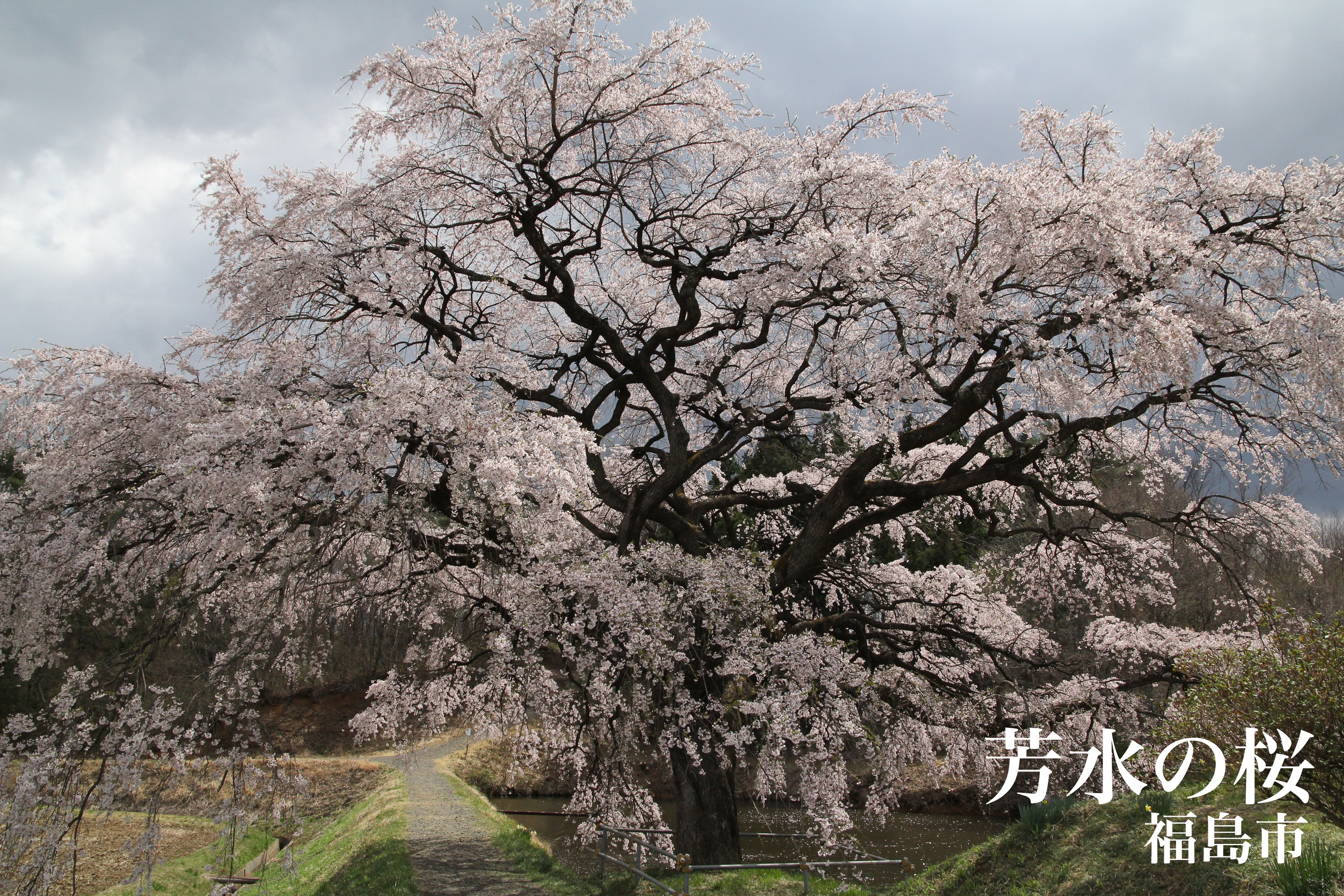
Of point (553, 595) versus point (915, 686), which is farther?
point (915, 686)

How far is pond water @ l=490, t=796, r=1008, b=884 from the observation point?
1181 cm

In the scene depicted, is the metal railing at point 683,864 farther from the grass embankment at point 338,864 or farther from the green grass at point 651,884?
the grass embankment at point 338,864

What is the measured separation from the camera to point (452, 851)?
972cm

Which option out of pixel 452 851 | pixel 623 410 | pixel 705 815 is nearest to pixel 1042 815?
pixel 705 815

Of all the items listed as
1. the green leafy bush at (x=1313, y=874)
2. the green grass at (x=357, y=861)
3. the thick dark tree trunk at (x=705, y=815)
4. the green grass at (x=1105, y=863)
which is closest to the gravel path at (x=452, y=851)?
the green grass at (x=357, y=861)

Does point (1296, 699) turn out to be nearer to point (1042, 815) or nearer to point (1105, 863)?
point (1105, 863)

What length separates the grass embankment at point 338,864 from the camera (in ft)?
27.2

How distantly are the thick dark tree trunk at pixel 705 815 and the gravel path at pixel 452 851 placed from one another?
65.2 inches

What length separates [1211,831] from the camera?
4.63 meters

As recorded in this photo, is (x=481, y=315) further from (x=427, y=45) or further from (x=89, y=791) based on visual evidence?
(x=89, y=791)

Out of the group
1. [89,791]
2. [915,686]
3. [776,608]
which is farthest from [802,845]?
[89,791]

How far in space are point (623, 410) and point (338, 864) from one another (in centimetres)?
750

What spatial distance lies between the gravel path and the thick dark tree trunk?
1656mm

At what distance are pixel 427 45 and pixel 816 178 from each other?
4.48 metres
